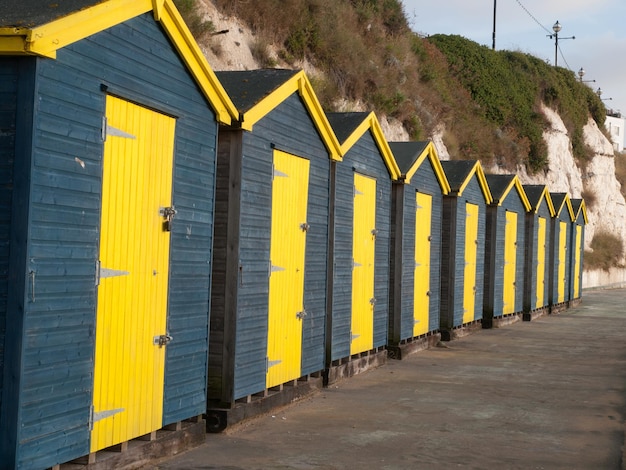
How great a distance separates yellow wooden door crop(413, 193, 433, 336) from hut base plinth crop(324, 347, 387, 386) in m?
2.00

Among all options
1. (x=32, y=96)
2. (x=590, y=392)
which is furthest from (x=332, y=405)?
(x=32, y=96)

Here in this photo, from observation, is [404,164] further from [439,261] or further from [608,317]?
[608,317]

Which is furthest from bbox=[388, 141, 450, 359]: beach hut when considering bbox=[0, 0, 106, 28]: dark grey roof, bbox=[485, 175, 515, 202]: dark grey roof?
bbox=[0, 0, 106, 28]: dark grey roof

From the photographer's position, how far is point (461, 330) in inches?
767

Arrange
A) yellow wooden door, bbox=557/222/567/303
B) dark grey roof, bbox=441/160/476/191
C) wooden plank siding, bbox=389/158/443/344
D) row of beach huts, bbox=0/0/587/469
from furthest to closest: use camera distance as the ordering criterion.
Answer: yellow wooden door, bbox=557/222/567/303
dark grey roof, bbox=441/160/476/191
wooden plank siding, bbox=389/158/443/344
row of beach huts, bbox=0/0/587/469

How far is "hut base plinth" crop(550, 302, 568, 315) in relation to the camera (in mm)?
28641

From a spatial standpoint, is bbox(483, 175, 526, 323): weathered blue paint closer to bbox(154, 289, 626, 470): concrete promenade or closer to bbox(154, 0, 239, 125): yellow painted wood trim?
bbox(154, 289, 626, 470): concrete promenade

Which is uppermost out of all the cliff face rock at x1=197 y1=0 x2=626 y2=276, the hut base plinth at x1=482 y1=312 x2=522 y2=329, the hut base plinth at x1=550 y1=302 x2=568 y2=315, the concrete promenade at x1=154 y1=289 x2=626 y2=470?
the cliff face rock at x1=197 y1=0 x2=626 y2=276

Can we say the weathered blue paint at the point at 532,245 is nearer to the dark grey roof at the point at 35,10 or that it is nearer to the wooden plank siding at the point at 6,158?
the dark grey roof at the point at 35,10

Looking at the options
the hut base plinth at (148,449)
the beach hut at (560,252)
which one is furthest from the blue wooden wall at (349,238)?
the beach hut at (560,252)

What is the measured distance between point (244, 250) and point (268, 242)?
0.61 metres

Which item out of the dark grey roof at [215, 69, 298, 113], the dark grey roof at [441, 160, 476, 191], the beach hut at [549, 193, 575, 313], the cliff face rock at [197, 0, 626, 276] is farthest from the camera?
the cliff face rock at [197, 0, 626, 276]

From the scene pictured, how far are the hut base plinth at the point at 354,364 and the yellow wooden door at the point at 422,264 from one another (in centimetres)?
200

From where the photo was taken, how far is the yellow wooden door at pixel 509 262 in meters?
23.3
